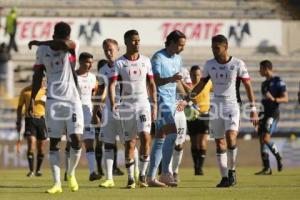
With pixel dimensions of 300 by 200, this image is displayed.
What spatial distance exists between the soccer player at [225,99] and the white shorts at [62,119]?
7.46ft

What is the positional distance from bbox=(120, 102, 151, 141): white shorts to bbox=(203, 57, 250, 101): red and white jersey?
3.91 feet

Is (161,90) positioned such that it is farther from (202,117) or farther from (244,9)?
(244,9)

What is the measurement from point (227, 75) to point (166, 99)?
967 mm

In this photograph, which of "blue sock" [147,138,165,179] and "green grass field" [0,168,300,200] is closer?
"green grass field" [0,168,300,200]

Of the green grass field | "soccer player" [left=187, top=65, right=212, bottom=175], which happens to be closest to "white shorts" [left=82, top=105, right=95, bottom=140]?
the green grass field

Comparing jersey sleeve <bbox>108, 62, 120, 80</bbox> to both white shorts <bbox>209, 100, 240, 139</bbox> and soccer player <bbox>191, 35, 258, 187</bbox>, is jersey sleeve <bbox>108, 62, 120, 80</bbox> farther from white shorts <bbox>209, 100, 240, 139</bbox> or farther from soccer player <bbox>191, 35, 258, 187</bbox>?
white shorts <bbox>209, 100, 240, 139</bbox>

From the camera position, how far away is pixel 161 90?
1505 centimetres

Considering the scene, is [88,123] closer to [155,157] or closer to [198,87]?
[155,157]

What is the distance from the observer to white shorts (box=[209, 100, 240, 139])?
15039mm

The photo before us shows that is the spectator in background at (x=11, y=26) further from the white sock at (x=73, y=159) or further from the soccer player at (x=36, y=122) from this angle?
the white sock at (x=73, y=159)

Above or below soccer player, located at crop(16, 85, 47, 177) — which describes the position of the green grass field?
below

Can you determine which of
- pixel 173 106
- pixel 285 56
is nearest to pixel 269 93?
pixel 173 106

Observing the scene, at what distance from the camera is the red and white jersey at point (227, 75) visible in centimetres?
1499

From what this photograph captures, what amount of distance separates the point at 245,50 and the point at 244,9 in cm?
188
